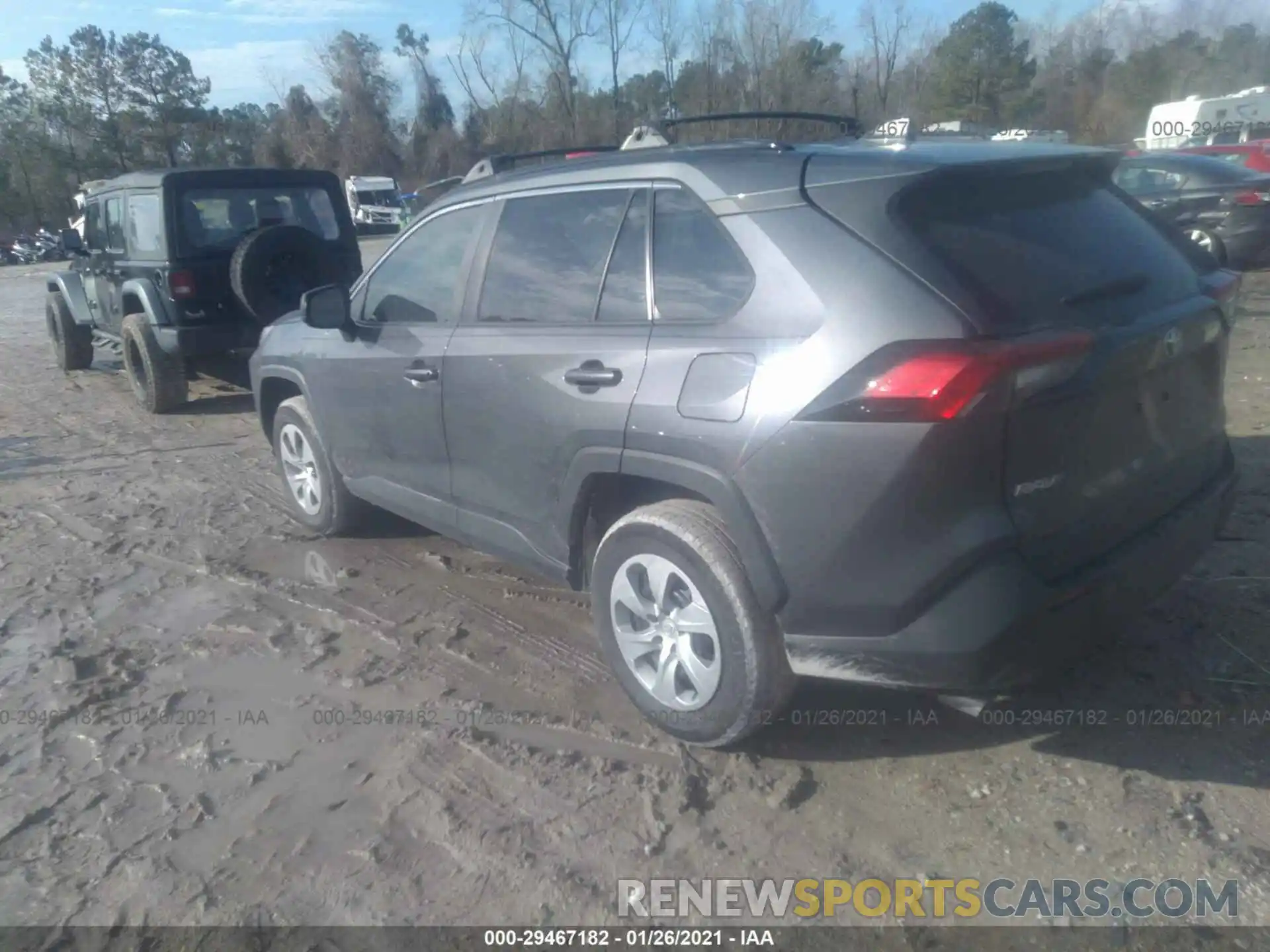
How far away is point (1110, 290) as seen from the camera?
→ 2.87 m

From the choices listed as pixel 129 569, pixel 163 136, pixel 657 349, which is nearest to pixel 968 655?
pixel 657 349

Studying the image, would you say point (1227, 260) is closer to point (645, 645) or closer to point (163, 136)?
point (645, 645)

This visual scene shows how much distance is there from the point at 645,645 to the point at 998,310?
150 centimetres

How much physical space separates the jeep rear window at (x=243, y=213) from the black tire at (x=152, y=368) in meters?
0.89

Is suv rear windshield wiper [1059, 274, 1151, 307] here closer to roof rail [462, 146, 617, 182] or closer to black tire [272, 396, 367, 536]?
roof rail [462, 146, 617, 182]

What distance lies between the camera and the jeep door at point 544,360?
10.8ft

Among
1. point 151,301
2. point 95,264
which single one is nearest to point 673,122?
point 151,301

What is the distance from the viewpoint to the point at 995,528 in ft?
8.54

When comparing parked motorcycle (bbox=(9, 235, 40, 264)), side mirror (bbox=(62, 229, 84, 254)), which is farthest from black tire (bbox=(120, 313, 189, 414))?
parked motorcycle (bbox=(9, 235, 40, 264))

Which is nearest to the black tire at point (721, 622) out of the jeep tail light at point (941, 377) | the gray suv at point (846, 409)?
the gray suv at point (846, 409)

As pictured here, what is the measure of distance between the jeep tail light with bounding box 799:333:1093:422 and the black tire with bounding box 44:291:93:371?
10020 mm

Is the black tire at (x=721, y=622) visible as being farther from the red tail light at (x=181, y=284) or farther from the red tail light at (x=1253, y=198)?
the red tail light at (x=1253, y=198)

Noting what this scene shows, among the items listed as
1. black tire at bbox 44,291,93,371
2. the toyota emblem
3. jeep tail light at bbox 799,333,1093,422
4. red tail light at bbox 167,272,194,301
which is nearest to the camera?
jeep tail light at bbox 799,333,1093,422

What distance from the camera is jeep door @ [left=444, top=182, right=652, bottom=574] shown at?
3.30 metres
